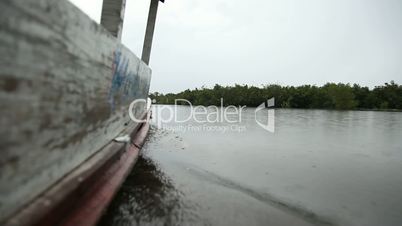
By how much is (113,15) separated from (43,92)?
3.03 meters

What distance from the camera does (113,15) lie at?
4.51 meters

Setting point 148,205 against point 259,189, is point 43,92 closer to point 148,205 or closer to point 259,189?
point 148,205

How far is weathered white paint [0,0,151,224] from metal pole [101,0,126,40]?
1.54 m

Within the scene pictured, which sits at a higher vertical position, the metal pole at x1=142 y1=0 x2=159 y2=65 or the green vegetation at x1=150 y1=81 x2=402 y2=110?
the green vegetation at x1=150 y1=81 x2=402 y2=110

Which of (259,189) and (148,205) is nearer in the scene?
(148,205)

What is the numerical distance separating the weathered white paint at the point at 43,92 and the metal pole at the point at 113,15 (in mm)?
1540

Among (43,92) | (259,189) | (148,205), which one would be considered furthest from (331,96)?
(43,92)

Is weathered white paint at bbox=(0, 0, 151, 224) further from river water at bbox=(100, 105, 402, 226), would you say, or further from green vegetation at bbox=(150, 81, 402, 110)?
green vegetation at bbox=(150, 81, 402, 110)

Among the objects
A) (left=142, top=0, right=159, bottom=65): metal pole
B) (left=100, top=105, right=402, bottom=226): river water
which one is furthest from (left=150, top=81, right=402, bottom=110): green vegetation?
(left=100, top=105, right=402, bottom=226): river water

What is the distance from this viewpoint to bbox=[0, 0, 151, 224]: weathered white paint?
1622 millimetres

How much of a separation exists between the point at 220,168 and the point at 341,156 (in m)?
3.50

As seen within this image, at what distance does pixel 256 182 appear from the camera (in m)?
4.33

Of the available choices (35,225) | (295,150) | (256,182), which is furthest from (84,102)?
(295,150)

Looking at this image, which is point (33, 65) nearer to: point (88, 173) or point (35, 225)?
point (35, 225)
